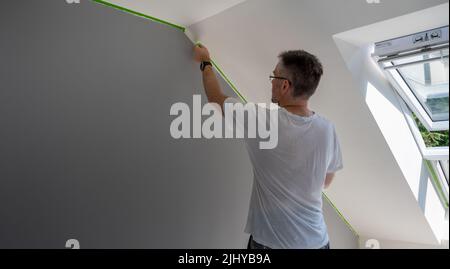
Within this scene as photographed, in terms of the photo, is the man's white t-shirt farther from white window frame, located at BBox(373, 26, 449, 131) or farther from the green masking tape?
the green masking tape

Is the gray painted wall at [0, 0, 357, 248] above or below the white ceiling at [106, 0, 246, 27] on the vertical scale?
below

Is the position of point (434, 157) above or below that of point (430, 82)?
below

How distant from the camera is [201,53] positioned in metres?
1.88

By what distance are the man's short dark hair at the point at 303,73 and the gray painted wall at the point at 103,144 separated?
2.52 feet

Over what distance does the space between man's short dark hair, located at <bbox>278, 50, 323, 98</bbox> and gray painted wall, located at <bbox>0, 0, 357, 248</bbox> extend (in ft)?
2.52

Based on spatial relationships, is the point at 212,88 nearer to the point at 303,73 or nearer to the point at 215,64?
the point at 303,73

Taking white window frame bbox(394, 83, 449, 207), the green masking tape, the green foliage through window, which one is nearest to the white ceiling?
the green masking tape

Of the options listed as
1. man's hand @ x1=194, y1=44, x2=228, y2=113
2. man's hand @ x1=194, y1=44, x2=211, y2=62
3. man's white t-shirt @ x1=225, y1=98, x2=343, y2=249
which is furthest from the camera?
man's hand @ x1=194, y1=44, x2=211, y2=62

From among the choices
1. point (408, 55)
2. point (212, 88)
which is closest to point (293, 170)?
point (212, 88)

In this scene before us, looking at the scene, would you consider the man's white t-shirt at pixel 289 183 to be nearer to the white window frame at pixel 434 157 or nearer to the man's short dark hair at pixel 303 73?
the man's short dark hair at pixel 303 73

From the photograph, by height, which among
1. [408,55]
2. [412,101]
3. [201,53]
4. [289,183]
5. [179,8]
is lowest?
[289,183]

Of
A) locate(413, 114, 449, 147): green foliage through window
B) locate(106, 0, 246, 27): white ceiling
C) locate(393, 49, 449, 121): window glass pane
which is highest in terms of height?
locate(106, 0, 246, 27): white ceiling

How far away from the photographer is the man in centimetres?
129

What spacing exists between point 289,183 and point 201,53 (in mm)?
914
